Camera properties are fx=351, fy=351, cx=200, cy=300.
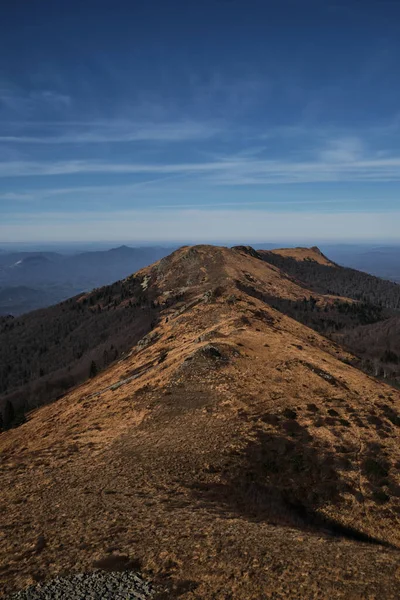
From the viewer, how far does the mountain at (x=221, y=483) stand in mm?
16312

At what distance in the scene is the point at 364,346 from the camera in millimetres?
187000

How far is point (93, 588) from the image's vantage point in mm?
14766

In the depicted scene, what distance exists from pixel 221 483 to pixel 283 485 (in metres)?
5.26

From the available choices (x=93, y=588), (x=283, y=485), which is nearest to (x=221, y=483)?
(x=283, y=485)

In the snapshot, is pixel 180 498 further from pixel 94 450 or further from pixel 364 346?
pixel 364 346

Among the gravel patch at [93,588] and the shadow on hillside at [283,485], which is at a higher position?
the gravel patch at [93,588]

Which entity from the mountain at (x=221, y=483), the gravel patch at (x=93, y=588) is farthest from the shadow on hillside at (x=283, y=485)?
the gravel patch at (x=93, y=588)

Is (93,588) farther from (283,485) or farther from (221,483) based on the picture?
(283,485)

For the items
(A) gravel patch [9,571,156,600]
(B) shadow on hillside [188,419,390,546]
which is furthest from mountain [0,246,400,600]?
(A) gravel patch [9,571,156,600]

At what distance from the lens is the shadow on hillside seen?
2341 centimetres

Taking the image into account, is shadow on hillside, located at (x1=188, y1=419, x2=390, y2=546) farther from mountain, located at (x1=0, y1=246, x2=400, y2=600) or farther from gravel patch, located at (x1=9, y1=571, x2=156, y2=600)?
gravel patch, located at (x1=9, y1=571, x2=156, y2=600)

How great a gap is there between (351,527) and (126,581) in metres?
16.7

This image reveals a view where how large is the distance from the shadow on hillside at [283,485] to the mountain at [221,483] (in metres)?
0.13

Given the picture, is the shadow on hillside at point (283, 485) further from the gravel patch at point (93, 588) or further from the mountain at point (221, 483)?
the gravel patch at point (93, 588)
